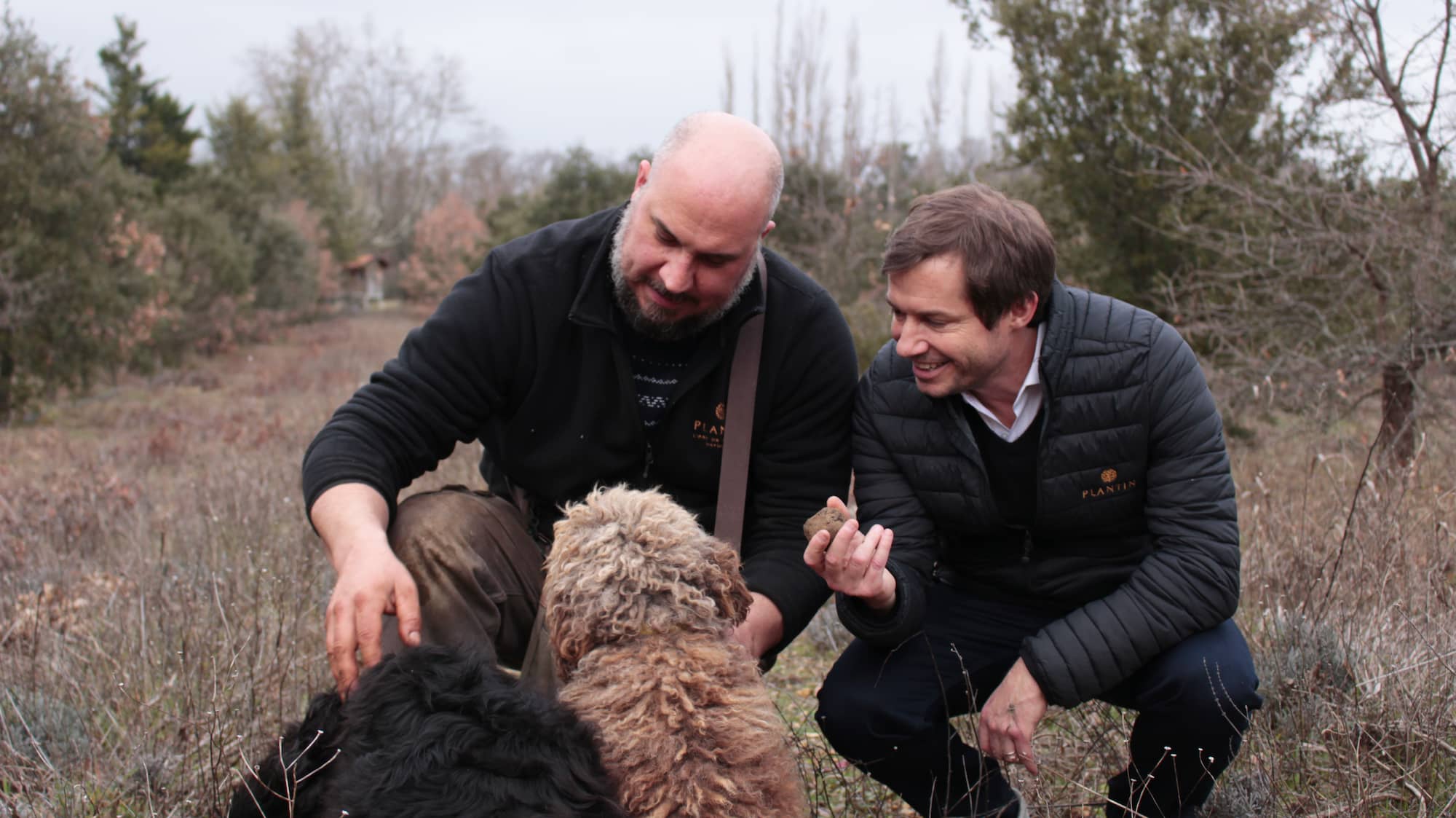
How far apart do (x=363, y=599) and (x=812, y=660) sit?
143 inches

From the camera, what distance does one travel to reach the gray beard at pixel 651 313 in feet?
12.5

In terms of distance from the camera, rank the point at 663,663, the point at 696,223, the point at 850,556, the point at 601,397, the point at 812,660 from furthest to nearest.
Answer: the point at 812,660
the point at 601,397
the point at 696,223
the point at 850,556
the point at 663,663

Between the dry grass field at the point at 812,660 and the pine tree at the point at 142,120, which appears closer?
the dry grass field at the point at 812,660

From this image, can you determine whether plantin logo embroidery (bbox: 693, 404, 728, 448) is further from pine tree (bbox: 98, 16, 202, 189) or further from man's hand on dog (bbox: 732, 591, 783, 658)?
pine tree (bbox: 98, 16, 202, 189)

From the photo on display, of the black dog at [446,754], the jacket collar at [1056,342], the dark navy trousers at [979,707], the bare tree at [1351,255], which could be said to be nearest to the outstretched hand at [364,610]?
the black dog at [446,754]

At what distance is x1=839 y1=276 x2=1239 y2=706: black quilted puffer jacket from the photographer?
3188mm

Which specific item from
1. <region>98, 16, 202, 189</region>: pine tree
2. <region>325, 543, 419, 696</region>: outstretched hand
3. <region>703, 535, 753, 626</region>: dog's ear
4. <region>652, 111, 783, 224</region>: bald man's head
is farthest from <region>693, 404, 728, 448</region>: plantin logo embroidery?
<region>98, 16, 202, 189</region>: pine tree

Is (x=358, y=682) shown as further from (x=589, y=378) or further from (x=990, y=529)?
(x=990, y=529)

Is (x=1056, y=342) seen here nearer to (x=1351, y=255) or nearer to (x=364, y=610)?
(x=364, y=610)

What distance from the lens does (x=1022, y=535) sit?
367 centimetres

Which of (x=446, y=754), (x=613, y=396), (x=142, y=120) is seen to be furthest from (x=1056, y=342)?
(x=142, y=120)

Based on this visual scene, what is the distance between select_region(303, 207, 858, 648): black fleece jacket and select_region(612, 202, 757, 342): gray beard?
58 millimetres

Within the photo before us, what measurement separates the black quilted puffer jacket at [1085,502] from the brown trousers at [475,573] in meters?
1.26

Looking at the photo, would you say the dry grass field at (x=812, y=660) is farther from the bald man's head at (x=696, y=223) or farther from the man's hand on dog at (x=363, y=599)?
the bald man's head at (x=696, y=223)
